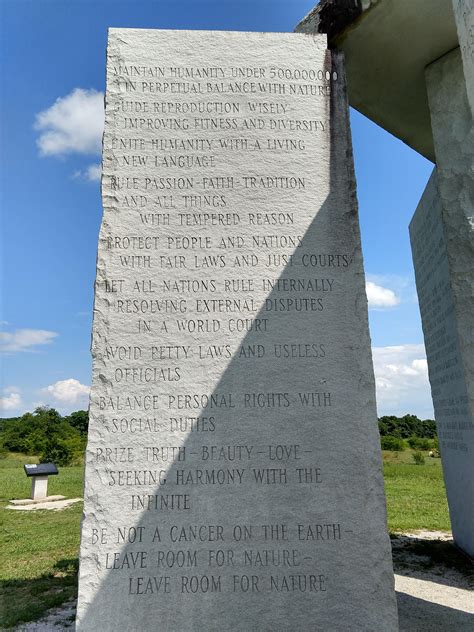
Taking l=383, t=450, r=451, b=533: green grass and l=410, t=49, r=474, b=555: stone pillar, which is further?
l=383, t=450, r=451, b=533: green grass

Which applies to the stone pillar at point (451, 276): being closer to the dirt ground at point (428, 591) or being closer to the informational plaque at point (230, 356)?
the dirt ground at point (428, 591)

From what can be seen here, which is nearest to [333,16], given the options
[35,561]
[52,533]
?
[35,561]

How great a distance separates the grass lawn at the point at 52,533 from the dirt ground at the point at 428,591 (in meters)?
0.46

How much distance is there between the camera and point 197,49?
197 inches

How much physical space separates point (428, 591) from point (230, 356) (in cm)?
389

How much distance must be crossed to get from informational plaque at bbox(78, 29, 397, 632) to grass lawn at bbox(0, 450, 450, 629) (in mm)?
2242

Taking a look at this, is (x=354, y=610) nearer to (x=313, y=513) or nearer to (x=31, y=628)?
(x=313, y=513)

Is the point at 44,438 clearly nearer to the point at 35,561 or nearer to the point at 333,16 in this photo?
the point at 35,561

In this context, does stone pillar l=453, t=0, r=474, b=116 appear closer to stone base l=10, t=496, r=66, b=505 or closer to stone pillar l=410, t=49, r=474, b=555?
stone pillar l=410, t=49, r=474, b=555

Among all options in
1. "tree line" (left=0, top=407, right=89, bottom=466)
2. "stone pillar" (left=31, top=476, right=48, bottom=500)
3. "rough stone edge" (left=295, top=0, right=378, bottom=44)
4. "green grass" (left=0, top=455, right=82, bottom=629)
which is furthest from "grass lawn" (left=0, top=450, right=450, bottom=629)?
"rough stone edge" (left=295, top=0, right=378, bottom=44)

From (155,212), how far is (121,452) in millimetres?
2192

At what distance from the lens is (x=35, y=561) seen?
716cm

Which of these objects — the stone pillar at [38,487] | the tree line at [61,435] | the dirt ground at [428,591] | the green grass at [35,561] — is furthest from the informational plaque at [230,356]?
the tree line at [61,435]

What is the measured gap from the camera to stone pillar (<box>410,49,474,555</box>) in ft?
15.4
